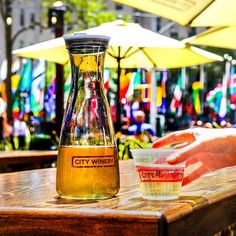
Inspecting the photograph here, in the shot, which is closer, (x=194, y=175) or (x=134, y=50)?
(x=194, y=175)

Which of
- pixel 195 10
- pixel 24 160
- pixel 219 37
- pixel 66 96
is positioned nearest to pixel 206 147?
pixel 24 160

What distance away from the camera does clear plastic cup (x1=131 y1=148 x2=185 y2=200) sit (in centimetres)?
152

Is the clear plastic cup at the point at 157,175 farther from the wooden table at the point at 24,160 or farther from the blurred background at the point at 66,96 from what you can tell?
the wooden table at the point at 24,160

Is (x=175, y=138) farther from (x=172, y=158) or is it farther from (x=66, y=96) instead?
(x=66, y=96)

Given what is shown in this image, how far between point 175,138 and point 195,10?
181 inches

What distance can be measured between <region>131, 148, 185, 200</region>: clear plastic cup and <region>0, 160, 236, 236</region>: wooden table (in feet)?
0.10

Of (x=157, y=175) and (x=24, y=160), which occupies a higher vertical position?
(x=157, y=175)

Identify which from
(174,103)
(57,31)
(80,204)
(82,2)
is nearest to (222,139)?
(80,204)

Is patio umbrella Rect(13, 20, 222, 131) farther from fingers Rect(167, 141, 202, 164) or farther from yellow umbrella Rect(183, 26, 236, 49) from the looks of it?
fingers Rect(167, 141, 202, 164)

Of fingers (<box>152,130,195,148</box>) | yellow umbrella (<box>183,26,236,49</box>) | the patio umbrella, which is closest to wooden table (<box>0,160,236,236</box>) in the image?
fingers (<box>152,130,195,148</box>)

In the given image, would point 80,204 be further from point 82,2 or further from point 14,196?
point 82,2

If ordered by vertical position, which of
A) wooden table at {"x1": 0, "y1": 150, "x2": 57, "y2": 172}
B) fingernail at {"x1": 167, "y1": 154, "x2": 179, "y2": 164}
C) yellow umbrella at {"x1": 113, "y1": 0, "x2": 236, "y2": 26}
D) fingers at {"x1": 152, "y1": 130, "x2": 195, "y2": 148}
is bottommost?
wooden table at {"x1": 0, "y1": 150, "x2": 57, "y2": 172}

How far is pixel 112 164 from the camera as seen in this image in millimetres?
1624

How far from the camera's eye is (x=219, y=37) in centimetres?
780
